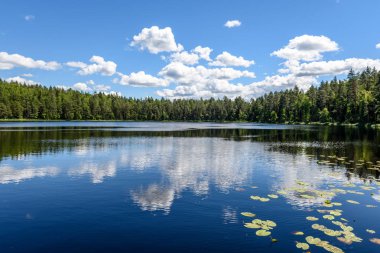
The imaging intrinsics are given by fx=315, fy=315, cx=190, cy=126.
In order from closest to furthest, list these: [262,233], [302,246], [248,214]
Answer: [302,246] < [262,233] < [248,214]

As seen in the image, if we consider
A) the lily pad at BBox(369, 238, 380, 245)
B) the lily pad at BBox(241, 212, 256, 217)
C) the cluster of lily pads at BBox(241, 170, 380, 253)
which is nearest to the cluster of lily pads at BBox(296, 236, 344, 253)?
the cluster of lily pads at BBox(241, 170, 380, 253)

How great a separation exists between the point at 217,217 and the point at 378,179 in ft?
70.5

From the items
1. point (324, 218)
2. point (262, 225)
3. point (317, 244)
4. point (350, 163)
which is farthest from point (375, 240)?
point (350, 163)

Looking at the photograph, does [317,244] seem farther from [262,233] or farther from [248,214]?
[248,214]

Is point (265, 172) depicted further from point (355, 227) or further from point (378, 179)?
point (355, 227)

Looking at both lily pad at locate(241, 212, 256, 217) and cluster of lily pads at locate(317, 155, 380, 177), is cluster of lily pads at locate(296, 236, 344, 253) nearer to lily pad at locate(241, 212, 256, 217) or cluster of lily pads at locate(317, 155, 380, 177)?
lily pad at locate(241, 212, 256, 217)

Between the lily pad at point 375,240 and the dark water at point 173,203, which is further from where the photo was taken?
the lily pad at point 375,240

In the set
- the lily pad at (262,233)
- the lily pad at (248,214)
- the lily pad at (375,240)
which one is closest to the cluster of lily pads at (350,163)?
the lily pad at (375,240)

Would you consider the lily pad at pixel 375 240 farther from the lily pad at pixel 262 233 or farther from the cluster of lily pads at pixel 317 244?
the lily pad at pixel 262 233

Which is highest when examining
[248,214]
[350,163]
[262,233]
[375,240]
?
[350,163]

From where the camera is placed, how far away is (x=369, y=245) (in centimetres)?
1620

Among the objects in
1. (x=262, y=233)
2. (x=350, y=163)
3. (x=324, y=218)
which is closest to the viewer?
(x=262, y=233)

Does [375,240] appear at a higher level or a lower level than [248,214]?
lower

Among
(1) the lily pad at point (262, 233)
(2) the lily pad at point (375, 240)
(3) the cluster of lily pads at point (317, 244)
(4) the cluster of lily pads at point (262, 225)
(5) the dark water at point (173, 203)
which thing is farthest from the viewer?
(4) the cluster of lily pads at point (262, 225)
